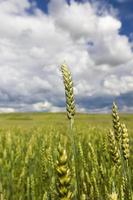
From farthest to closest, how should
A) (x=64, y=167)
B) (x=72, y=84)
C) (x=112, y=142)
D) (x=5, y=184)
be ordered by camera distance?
(x=5, y=184) < (x=72, y=84) < (x=112, y=142) < (x=64, y=167)

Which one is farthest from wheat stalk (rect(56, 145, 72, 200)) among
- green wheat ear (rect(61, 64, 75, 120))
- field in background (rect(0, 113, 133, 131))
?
field in background (rect(0, 113, 133, 131))

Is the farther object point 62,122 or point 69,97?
point 62,122

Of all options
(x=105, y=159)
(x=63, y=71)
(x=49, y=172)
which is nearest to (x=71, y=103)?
(x=63, y=71)

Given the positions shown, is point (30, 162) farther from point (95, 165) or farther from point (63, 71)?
point (63, 71)

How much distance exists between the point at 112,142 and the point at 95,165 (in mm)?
1909

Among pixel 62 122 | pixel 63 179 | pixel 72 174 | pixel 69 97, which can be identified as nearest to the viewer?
pixel 63 179

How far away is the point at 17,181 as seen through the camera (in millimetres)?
5480

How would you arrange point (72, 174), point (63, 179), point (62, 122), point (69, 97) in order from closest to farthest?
point (63, 179) → point (69, 97) → point (72, 174) → point (62, 122)

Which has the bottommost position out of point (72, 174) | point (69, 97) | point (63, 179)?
point (72, 174)

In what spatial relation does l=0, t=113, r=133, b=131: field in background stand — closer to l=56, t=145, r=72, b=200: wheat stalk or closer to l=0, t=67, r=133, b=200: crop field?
l=0, t=67, r=133, b=200: crop field

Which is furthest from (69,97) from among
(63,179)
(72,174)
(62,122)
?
(62,122)

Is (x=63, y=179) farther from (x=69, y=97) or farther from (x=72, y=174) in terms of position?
(x=72, y=174)

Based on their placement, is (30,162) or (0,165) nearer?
(0,165)

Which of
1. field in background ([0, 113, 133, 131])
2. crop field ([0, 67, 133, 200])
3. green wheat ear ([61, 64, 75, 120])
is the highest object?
field in background ([0, 113, 133, 131])
